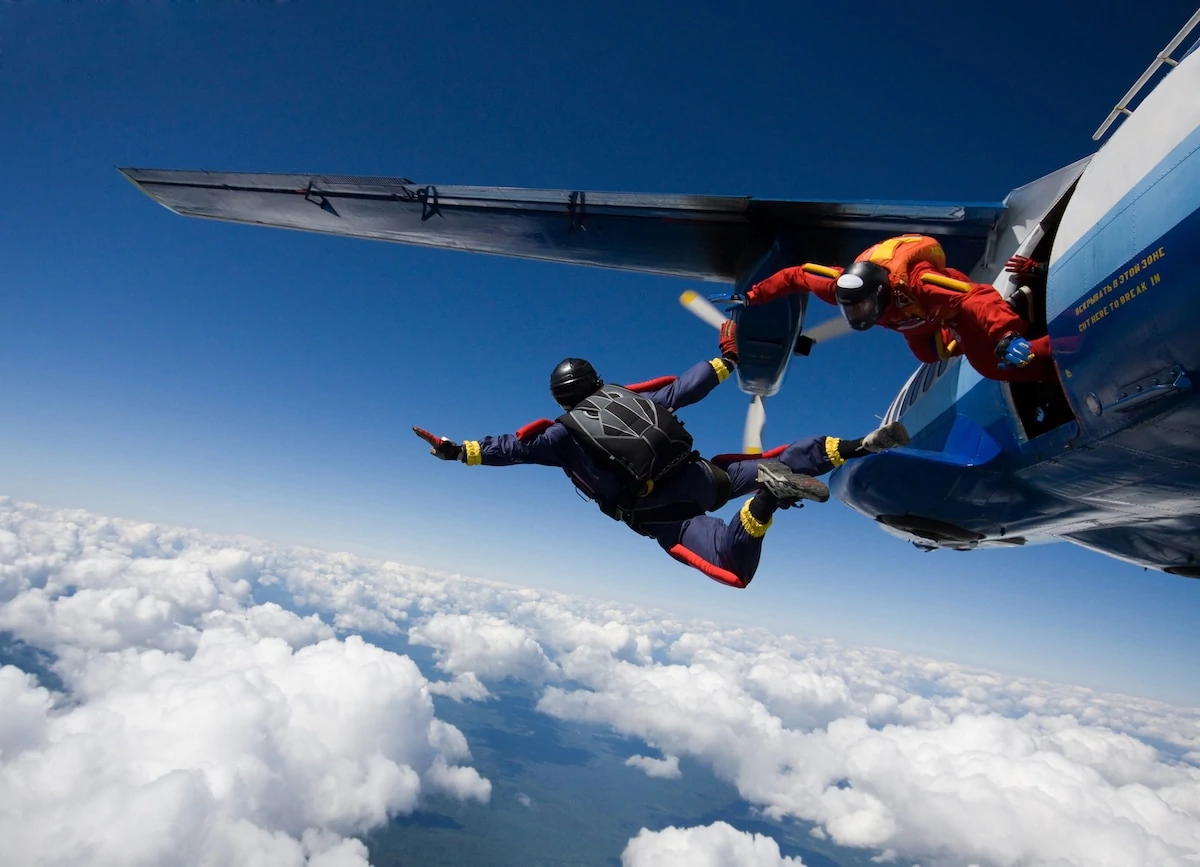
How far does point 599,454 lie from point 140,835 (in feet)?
807

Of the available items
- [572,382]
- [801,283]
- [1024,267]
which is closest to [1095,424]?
[1024,267]

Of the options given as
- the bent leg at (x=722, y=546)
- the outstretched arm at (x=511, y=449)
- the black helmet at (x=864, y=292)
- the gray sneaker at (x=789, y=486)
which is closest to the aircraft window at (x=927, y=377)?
the black helmet at (x=864, y=292)

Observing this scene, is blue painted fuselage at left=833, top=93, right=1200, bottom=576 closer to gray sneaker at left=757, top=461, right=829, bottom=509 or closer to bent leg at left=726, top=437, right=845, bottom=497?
bent leg at left=726, top=437, right=845, bottom=497

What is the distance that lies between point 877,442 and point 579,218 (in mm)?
4832

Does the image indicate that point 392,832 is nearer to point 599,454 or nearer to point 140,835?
point 140,835

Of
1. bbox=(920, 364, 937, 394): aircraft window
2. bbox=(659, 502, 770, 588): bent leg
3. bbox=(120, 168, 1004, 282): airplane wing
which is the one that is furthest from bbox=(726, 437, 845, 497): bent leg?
bbox=(120, 168, 1004, 282): airplane wing

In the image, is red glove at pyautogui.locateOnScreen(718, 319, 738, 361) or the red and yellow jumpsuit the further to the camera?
red glove at pyautogui.locateOnScreen(718, 319, 738, 361)

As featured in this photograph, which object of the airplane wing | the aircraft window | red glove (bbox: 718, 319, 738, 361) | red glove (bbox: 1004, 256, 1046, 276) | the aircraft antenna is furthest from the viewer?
the aircraft window

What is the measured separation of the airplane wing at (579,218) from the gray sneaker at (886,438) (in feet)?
11.7

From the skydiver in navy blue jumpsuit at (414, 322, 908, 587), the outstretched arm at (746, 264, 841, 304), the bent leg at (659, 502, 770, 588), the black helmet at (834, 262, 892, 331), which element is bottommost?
the bent leg at (659, 502, 770, 588)

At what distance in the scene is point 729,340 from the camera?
5.30 metres

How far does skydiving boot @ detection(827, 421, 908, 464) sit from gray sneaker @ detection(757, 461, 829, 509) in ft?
1.81

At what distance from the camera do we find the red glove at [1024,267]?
4.61 m

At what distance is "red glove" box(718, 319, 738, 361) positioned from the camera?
5.12 m
